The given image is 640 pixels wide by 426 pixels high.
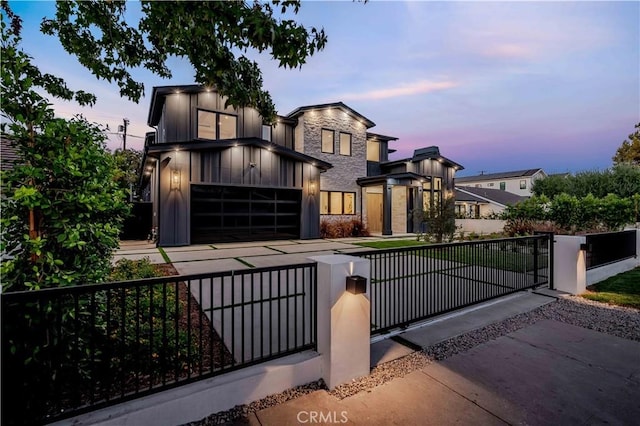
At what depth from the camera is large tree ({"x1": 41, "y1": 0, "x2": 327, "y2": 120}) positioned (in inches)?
106

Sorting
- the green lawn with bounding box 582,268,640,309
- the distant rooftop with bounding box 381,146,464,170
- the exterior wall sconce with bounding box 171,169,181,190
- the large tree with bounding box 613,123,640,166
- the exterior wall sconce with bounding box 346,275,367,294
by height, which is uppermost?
the large tree with bounding box 613,123,640,166

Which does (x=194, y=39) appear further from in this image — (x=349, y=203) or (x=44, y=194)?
(x=349, y=203)

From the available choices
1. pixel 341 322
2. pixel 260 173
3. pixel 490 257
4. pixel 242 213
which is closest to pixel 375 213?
pixel 260 173

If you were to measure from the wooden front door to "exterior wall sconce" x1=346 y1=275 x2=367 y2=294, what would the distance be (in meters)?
15.5

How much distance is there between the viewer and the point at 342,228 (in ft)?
48.0

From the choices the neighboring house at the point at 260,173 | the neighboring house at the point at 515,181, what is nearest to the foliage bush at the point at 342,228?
the neighboring house at the point at 260,173

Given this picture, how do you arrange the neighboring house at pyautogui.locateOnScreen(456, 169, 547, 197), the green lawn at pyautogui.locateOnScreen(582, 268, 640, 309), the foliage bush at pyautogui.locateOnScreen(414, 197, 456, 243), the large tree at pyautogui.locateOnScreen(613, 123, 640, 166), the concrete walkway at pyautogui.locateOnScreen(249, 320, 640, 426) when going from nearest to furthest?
the concrete walkway at pyautogui.locateOnScreen(249, 320, 640, 426)
the green lawn at pyautogui.locateOnScreen(582, 268, 640, 309)
the foliage bush at pyautogui.locateOnScreen(414, 197, 456, 243)
the large tree at pyautogui.locateOnScreen(613, 123, 640, 166)
the neighboring house at pyautogui.locateOnScreen(456, 169, 547, 197)

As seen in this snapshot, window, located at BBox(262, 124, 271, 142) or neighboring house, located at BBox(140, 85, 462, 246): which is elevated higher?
window, located at BBox(262, 124, 271, 142)

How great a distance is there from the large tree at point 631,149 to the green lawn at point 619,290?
1080 inches

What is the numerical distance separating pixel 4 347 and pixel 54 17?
4.61 meters

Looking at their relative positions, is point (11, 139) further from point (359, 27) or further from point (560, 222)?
point (560, 222)

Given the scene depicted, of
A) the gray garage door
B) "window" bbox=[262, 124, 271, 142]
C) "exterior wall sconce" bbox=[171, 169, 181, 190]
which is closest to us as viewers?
"exterior wall sconce" bbox=[171, 169, 181, 190]

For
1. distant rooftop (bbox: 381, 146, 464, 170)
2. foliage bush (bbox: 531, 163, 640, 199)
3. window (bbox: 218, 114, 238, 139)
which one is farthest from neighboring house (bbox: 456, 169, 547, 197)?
window (bbox: 218, 114, 238, 139)

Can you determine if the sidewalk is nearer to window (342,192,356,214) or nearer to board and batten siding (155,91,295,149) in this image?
board and batten siding (155,91,295,149)
